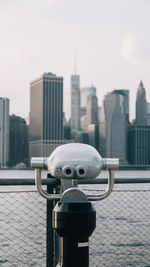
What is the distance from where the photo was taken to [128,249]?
1567cm

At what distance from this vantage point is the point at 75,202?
94.7 inches

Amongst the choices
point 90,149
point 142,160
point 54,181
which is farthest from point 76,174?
point 142,160

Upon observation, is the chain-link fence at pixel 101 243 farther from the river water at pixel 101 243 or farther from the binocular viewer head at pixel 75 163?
the binocular viewer head at pixel 75 163

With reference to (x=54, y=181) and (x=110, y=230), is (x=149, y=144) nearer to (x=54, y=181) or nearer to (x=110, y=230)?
(x=110, y=230)

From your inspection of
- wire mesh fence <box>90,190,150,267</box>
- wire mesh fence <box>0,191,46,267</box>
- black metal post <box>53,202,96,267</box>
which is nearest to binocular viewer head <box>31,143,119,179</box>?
black metal post <box>53,202,96,267</box>

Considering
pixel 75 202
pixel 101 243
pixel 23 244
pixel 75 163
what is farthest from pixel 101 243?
pixel 75 163

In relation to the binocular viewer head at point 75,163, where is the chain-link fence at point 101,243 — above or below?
below

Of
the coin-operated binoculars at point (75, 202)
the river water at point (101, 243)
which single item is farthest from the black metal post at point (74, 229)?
the river water at point (101, 243)

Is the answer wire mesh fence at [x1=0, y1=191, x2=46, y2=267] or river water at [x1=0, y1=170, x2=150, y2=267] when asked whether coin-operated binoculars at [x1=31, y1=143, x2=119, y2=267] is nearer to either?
river water at [x1=0, y1=170, x2=150, y2=267]

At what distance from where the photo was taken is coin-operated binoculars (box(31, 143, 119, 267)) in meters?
2.34

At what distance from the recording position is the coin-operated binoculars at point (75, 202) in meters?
2.34

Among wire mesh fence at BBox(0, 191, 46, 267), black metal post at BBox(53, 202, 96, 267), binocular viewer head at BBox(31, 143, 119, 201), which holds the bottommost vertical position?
wire mesh fence at BBox(0, 191, 46, 267)

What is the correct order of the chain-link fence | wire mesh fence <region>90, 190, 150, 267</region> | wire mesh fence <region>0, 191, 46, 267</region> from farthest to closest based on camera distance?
wire mesh fence <region>0, 191, 46, 267</region> < the chain-link fence < wire mesh fence <region>90, 190, 150, 267</region>

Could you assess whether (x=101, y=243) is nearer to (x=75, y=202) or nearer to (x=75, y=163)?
(x=75, y=202)
